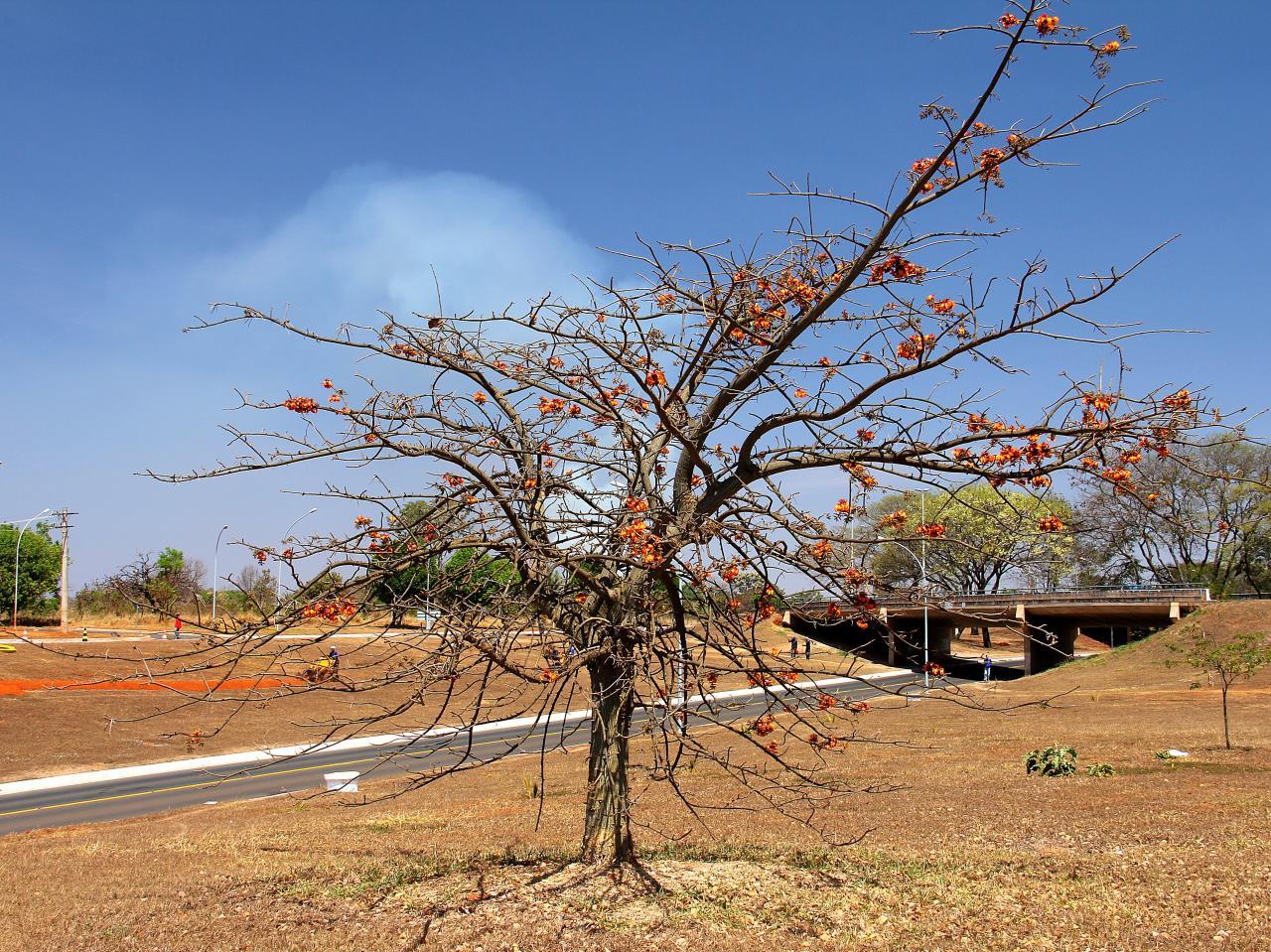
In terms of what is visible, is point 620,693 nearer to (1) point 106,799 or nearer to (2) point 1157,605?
(1) point 106,799

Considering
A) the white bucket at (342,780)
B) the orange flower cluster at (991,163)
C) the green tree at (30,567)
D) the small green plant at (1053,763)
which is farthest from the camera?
the green tree at (30,567)

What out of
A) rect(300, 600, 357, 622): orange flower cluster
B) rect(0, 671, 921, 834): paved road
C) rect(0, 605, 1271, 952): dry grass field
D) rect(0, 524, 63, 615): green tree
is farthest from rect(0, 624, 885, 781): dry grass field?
rect(0, 524, 63, 615): green tree

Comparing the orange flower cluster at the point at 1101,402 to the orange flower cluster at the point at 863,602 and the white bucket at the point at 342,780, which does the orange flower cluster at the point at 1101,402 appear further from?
the white bucket at the point at 342,780

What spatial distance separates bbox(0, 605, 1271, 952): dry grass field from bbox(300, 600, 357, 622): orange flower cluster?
200 centimetres

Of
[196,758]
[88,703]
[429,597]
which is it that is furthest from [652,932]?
[88,703]

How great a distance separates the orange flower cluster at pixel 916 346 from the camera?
631 cm

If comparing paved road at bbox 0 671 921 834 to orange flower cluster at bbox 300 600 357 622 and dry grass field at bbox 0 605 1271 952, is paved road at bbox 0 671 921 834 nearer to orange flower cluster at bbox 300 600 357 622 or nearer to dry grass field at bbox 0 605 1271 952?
dry grass field at bbox 0 605 1271 952

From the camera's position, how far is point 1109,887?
7203 millimetres

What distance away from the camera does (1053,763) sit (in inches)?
600

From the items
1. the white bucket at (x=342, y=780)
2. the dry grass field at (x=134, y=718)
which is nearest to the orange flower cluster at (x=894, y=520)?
the white bucket at (x=342, y=780)

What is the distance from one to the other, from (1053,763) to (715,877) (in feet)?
30.5

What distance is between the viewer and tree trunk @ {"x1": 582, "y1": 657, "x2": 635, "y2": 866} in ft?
23.2

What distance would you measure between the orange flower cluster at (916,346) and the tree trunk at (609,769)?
8.50 feet

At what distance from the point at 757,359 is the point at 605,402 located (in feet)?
3.50
